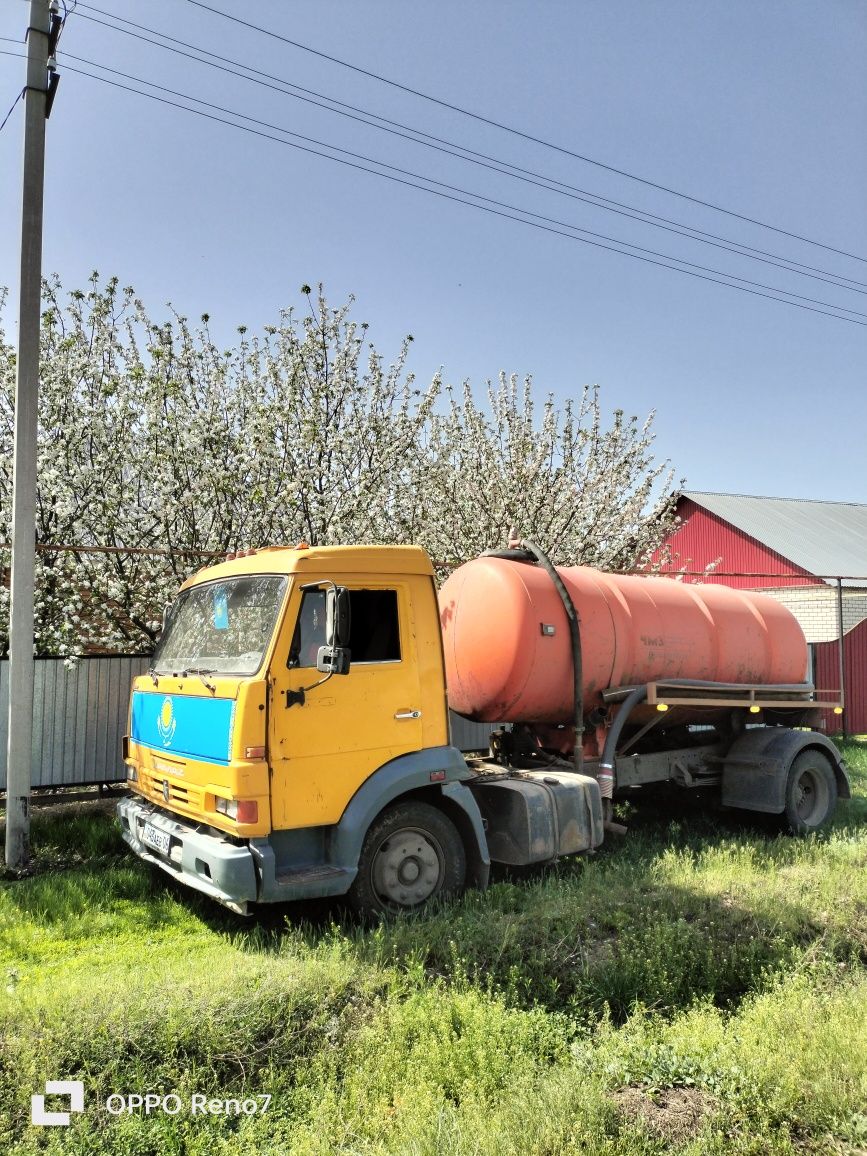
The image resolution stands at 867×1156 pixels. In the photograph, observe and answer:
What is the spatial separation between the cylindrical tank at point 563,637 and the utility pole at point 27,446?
3.45m

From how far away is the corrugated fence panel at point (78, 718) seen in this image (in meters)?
8.04

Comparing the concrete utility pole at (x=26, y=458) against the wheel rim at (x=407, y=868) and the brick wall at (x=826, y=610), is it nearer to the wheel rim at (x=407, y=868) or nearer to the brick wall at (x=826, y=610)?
the wheel rim at (x=407, y=868)

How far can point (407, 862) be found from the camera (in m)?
5.68

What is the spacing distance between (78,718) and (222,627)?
3.22 meters

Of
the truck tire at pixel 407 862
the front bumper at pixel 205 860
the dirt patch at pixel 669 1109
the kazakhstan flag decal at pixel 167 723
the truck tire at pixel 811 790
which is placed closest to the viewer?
the dirt patch at pixel 669 1109

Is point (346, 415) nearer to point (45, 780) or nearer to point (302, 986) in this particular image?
point (45, 780)

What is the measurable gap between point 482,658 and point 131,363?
5.55 meters

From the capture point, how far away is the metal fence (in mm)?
8039

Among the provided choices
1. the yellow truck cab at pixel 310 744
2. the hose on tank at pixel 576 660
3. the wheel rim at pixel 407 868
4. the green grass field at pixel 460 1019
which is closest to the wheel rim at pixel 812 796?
the green grass field at pixel 460 1019

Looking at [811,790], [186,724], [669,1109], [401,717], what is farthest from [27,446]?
[811,790]

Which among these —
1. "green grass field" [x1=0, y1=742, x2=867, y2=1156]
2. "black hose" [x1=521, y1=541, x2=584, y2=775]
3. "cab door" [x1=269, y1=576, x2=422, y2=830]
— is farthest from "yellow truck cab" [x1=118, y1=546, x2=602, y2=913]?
"black hose" [x1=521, y1=541, x2=584, y2=775]

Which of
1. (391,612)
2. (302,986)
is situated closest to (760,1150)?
(302,986)

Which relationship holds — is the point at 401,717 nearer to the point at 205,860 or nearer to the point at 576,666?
the point at 205,860

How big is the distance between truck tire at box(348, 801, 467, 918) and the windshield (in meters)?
1.40
